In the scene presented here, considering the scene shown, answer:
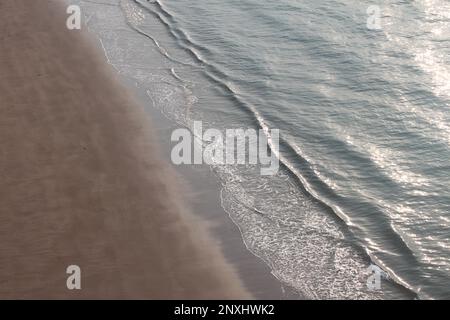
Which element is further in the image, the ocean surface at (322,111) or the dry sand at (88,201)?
the ocean surface at (322,111)

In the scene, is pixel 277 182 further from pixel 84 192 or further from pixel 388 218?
pixel 84 192

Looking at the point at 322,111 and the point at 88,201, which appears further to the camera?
the point at 322,111

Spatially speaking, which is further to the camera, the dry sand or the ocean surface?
the ocean surface

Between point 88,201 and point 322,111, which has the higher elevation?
point 322,111
